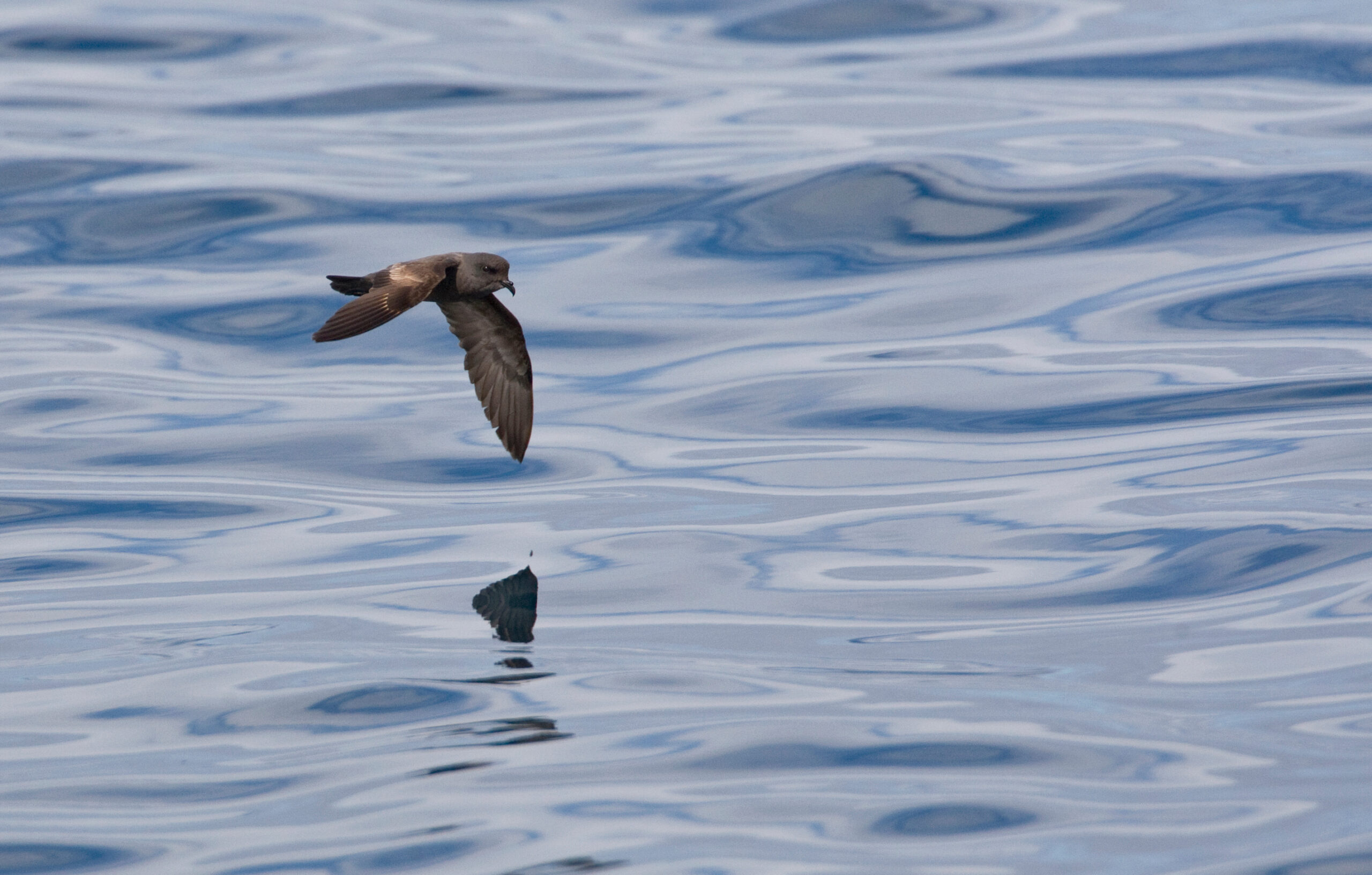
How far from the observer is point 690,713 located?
689cm

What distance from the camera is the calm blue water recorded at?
6191mm

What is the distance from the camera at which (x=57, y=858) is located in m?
5.94

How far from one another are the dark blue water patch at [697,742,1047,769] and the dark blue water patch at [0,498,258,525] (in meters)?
4.33

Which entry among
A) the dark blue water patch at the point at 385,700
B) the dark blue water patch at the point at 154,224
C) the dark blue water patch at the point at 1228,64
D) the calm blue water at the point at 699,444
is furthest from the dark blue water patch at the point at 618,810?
the dark blue water patch at the point at 1228,64

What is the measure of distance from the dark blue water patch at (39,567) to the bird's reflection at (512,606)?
2.13 m

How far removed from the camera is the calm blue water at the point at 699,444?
20.3ft

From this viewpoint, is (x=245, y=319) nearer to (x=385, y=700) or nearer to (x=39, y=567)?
(x=39, y=567)

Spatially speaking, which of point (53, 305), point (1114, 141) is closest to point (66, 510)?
point (53, 305)

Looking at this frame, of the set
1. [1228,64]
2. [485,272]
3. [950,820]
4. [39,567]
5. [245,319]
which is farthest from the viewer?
[1228,64]

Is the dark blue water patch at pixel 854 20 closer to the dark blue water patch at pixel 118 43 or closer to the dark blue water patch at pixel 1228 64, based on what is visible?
the dark blue water patch at pixel 1228 64

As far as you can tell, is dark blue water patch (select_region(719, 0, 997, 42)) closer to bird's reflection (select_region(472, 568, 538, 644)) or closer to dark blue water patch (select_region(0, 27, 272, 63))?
dark blue water patch (select_region(0, 27, 272, 63))

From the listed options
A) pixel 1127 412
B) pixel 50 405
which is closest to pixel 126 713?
pixel 50 405

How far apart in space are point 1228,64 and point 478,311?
10.3m

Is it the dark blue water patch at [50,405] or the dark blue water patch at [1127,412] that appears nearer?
the dark blue water patch at [1127,412]
